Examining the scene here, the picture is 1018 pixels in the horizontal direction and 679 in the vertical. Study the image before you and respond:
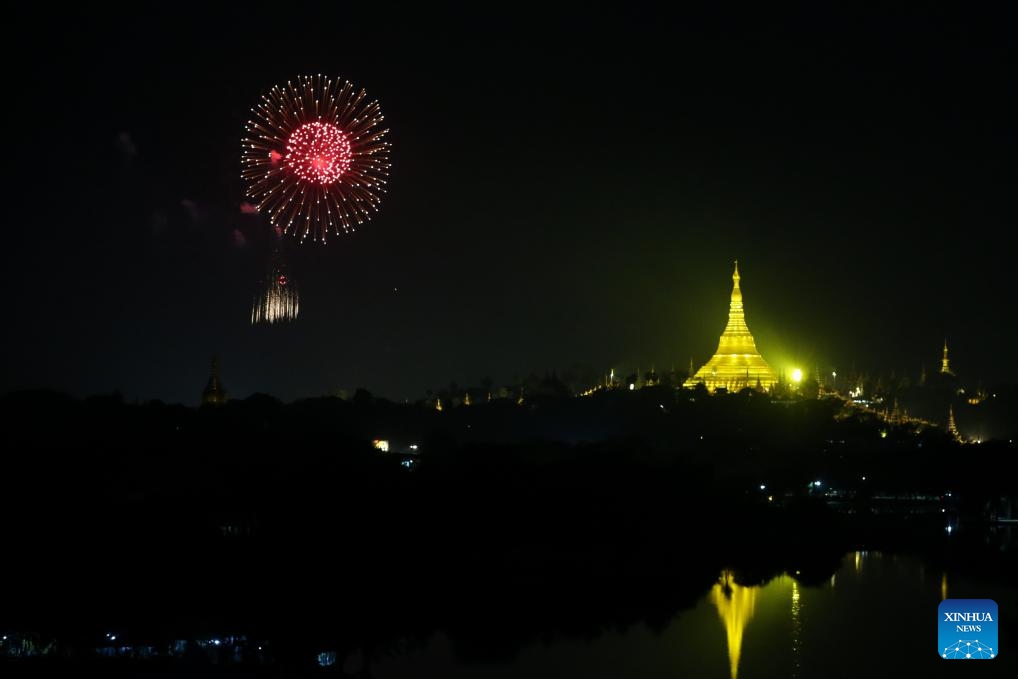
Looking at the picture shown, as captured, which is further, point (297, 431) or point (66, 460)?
point (297, 431)

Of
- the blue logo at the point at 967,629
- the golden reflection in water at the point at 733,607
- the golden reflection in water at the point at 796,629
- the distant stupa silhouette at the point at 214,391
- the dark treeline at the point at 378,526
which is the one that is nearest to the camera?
the blue logo at the point at 967,629

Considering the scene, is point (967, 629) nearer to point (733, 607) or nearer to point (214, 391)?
point (733, 607)

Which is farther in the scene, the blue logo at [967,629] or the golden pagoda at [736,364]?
the golden pagoda at [736,364]

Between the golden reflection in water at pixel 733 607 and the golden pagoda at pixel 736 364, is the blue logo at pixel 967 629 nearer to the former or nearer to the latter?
the golden reflection in water at pixel 733 607

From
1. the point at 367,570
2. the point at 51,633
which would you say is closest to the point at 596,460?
the point at 367,570

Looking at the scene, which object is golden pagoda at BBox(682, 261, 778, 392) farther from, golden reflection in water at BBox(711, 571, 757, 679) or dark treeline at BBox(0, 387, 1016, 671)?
golden reflection in water at BBox(711, 571, 757, 679)

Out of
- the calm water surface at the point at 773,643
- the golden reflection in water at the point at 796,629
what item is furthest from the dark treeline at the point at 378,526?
Result: the golden reflection in water at the point at 796,629

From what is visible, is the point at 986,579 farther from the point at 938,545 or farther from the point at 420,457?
the point at 420,457
